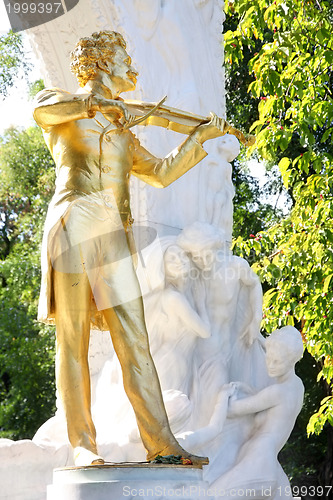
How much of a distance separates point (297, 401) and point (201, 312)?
82 cm

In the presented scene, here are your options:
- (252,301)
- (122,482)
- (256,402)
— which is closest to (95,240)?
(122,482)

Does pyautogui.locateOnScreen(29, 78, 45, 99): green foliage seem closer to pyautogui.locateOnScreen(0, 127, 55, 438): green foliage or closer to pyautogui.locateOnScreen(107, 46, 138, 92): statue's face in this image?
pyautogui.locateOnScreen(0, 127, 55, 438): green foliage

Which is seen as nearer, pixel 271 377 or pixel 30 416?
pixel 271 377

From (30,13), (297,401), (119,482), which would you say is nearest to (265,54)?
(30,13)

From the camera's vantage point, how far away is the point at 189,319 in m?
5.94

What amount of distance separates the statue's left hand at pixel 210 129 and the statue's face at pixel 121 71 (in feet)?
1.44

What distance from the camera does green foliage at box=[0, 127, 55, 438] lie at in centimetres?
1462

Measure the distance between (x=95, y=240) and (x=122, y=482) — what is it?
1.22 m

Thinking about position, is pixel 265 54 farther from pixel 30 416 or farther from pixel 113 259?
pixel 30 416

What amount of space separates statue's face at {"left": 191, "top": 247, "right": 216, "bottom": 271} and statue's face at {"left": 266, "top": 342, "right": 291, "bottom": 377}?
2.20ft

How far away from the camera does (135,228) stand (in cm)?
636

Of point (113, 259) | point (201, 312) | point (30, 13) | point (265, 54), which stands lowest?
point (201, 312)

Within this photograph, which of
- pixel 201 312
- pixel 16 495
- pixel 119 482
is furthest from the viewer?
pixel 201 312

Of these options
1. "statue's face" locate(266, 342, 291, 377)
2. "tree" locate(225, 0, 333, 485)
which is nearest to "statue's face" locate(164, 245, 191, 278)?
"statue's face" locate(266, 342, 291, 377)
